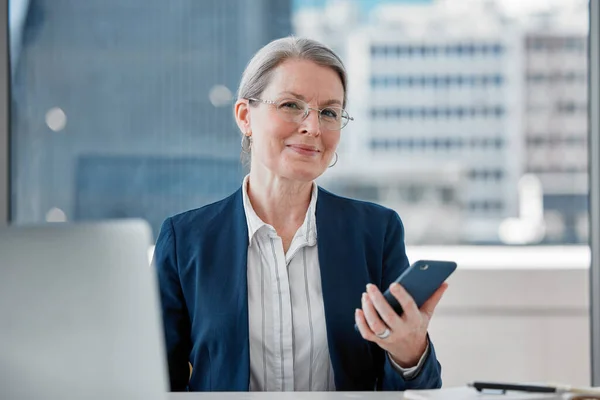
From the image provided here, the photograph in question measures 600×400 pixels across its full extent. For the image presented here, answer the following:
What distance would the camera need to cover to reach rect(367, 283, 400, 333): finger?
1501mm

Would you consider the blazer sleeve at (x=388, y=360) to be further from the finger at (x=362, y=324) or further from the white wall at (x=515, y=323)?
the white wall at (x=515, y=323)

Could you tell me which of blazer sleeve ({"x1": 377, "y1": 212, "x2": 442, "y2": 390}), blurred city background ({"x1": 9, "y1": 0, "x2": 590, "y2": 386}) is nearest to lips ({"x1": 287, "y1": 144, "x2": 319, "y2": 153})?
blazer sleeve ({"x1": 377, "y1": 212, "x2": 442, "y2": 390})

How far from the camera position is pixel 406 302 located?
4.96 ft

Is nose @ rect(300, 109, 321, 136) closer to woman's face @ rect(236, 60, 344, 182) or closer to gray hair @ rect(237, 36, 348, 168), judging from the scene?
woman's face @ rect(236, 60, 344, 182)

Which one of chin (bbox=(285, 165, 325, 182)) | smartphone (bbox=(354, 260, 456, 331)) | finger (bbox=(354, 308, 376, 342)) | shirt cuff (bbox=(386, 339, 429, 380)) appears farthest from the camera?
chin (bbox=(285, 165, 325, 182))

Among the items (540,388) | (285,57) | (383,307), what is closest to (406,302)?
(383,307)

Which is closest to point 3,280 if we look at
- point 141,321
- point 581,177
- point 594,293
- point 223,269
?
point 141,321

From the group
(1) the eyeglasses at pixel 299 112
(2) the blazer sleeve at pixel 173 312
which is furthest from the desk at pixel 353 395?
(1) the eyeglasses at pixel 299 112

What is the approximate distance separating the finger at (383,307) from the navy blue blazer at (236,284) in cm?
20

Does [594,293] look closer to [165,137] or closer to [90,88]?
[165,137]

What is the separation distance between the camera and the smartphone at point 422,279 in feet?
4.72

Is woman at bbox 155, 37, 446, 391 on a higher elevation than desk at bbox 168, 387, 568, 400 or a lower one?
higher

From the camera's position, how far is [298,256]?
6.15 ft

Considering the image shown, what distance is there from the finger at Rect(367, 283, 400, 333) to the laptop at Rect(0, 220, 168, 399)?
0.71 metres
